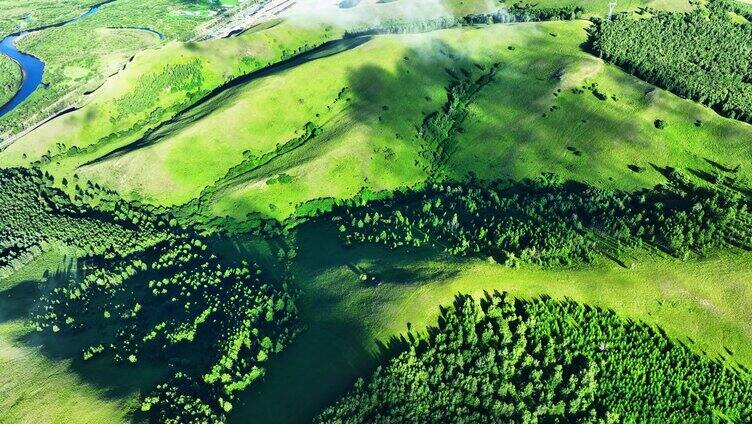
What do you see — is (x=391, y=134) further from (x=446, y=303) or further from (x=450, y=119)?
(x=446, y=303)

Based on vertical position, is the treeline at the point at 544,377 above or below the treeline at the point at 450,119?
below

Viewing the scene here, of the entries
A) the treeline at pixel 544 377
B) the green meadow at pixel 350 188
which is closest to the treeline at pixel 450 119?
the green meadow at pixel 350 188

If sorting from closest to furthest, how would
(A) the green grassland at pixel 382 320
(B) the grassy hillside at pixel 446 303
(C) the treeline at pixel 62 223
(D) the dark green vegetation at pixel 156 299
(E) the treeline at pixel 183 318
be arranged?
(B) the grassy hillside at pixel 446 303 < (A) the green grassland at pixel 382 320 < (E) the treeline at pixel 183 318 < (D) the dark green vegetation at pixel 156 299 < (C) the treeline at pixel 62 223

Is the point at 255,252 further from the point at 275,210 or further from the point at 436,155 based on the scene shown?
the point at 436,155

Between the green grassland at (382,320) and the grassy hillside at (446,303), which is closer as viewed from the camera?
the grassy hillside at (446,303)

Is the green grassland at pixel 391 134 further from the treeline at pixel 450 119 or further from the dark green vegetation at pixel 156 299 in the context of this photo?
the dark green vegetation at pixel 156 299

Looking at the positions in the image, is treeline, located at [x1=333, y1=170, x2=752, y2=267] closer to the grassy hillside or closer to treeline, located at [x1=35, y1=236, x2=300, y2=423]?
the grassy hillside

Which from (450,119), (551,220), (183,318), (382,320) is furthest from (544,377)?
(450,119)
